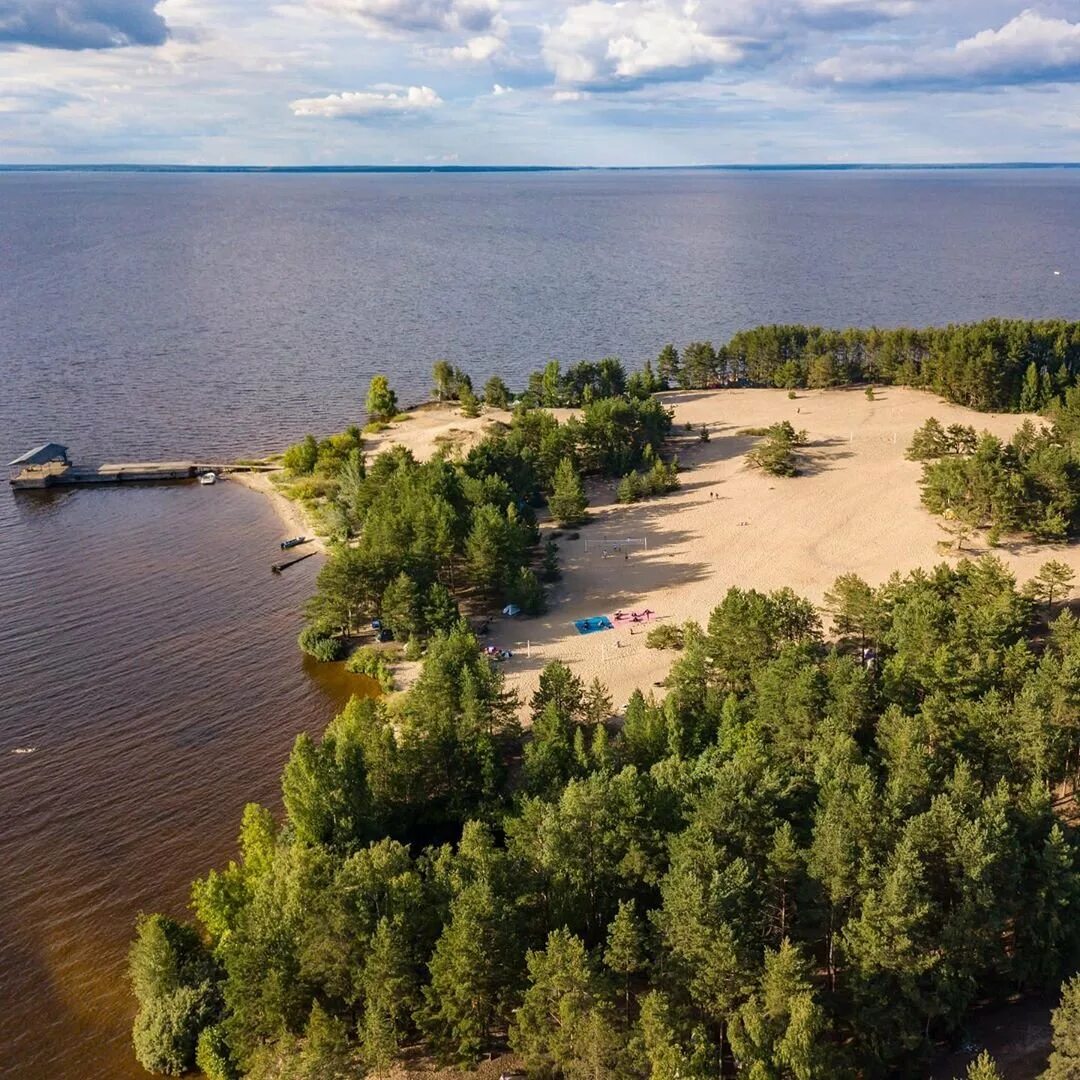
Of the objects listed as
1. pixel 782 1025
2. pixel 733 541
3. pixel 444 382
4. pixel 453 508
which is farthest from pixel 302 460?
pixel 782 1025

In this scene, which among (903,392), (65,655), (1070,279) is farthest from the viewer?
(1070,279)

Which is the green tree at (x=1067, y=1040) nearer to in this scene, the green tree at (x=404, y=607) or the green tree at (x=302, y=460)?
the green tree at (x=404, y=607)

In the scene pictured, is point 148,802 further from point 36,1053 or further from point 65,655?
point 65,655

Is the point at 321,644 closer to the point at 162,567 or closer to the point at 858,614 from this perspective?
the point at 162,567

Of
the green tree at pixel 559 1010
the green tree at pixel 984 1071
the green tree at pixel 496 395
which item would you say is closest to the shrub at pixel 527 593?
the green tree at pixel 559 1010

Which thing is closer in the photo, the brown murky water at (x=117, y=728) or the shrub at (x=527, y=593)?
the brown murky water at (x=117, y=728)

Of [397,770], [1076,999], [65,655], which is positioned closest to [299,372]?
[65,655]
